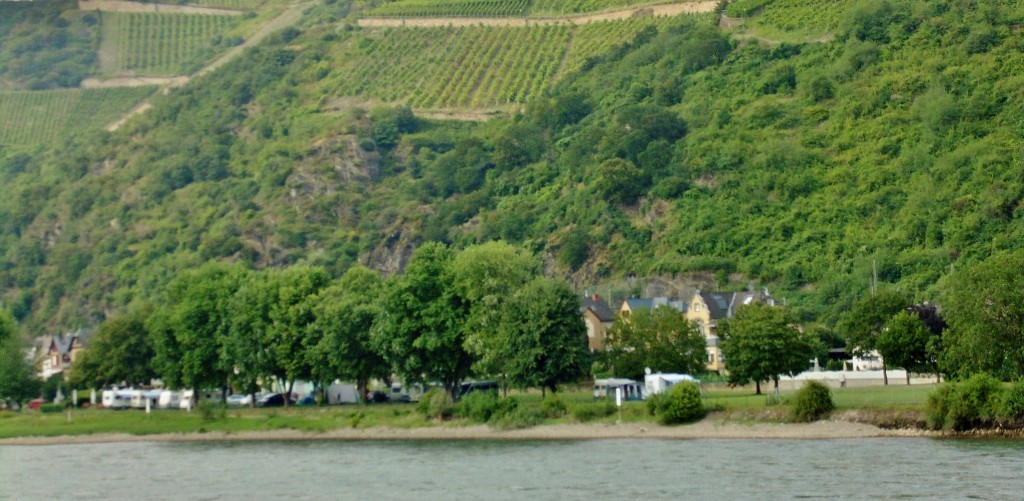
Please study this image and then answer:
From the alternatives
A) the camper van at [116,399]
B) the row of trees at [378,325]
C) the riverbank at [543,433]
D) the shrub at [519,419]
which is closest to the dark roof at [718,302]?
the row of trees at [378,325]

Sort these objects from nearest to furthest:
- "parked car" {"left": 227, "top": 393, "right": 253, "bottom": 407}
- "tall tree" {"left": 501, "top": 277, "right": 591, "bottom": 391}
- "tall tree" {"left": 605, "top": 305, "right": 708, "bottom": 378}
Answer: "tall tree" {"left": 501, "top": 277, "right": 591, "bottom": 391} → "tall tree" {"left": 605, "top": 305, "right": 708, "bottom": 378} → "parked car" {"left": 227, "top": 393, "right": 253, "bottom": 407}

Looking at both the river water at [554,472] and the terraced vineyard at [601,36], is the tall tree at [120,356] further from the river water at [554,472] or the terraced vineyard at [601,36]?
the terraced vineyard at [601,36]

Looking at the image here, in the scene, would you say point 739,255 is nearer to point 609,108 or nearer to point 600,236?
point 600,236

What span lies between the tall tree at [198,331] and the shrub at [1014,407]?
5340 centimetres

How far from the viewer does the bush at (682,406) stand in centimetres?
7556

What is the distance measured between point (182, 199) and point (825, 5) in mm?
72885

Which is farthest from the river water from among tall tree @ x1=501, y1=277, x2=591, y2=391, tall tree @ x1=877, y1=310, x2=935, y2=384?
tall tree @ x1=877, y1=310, x2=935, y2=384

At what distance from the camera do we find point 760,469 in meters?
60.3

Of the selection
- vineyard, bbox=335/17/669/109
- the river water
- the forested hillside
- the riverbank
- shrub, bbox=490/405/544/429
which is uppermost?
vineyard, bbox=335/17/669/109

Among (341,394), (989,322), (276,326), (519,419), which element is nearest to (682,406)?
(519,419)

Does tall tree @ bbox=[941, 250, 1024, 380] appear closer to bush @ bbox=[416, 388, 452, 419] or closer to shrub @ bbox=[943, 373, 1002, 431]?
shrub @ bbox=[943, 373, 1002, 431]


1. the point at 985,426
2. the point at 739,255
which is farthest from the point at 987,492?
the point at 739,255

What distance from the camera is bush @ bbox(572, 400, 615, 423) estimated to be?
79.9 metres

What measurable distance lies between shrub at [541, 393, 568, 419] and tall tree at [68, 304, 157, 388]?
42168mm
